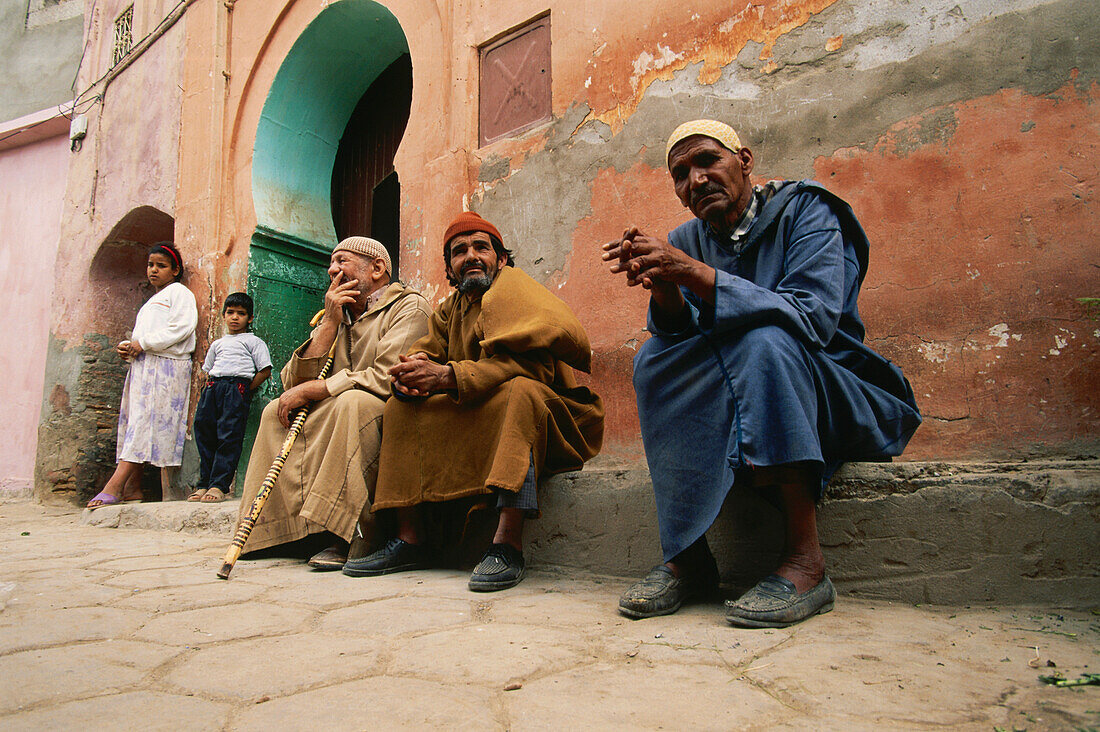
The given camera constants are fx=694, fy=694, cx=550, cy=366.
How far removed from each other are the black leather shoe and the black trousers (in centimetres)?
265

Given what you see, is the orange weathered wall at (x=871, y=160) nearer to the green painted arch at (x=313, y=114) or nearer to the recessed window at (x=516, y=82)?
the recessed window at (x=516, y=82)

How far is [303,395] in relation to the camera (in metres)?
3.01

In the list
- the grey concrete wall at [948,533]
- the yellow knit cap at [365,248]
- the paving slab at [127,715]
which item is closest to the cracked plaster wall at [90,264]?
the yellow knit cap at [365,248]

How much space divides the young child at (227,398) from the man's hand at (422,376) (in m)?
2.89

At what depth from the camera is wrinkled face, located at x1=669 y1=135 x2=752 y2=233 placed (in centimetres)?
213

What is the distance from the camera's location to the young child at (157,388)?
209 inches

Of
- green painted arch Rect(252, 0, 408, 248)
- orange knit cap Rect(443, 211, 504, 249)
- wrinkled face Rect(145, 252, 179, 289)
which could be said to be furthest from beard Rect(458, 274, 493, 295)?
wrinkled face Rect(145, 252, 179, 289)

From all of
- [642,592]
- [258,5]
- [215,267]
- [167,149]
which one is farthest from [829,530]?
[167,149]

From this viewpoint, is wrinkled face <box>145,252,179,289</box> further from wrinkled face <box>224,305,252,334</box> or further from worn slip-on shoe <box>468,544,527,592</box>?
worn slip-on shoe <box>468,544,527,592</box>

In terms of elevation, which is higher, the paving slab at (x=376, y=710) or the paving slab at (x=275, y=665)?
the paving slab at (x=376, y=710)

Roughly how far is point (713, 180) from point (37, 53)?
1090 centimetres

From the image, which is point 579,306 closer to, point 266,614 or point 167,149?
point 266,614

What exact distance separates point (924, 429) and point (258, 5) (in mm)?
5966

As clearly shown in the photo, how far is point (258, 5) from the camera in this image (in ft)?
19.0
